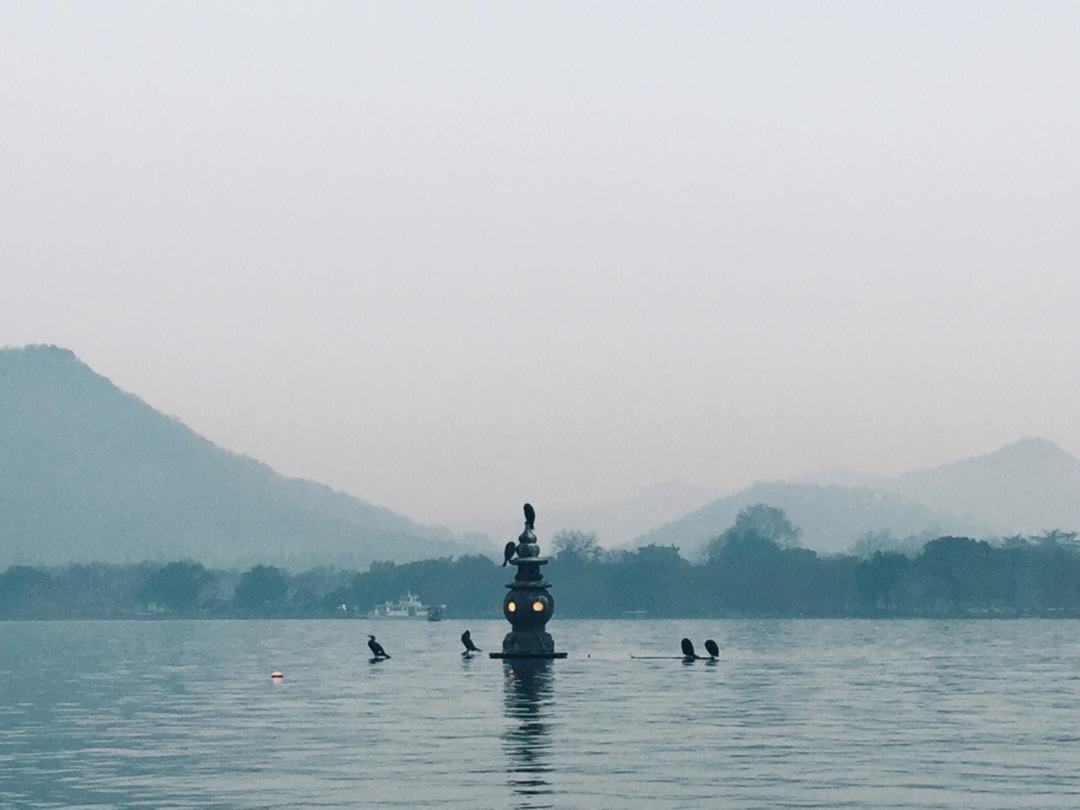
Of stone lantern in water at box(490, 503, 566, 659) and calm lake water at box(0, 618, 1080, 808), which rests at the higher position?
stone lantern in water at box(490, 503, 566, 659)

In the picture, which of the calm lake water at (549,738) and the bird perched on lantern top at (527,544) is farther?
the bird perched on lantern top at (527,544)

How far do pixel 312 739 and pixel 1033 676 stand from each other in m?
43.7

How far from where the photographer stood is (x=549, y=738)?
46.9m

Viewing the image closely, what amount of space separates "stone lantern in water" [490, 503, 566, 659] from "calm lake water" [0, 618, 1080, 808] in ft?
5.61

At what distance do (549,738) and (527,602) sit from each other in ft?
132

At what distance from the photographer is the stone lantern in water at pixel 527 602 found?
282ft

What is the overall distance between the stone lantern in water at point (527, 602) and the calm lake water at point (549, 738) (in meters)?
1.71

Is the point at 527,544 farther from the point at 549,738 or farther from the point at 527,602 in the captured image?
the point at 549,738

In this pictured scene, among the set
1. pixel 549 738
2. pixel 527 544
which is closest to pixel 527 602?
pixel 527 544

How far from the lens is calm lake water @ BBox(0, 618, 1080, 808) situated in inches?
1416

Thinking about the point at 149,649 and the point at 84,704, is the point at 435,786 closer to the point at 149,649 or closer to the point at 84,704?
the point at 84,704

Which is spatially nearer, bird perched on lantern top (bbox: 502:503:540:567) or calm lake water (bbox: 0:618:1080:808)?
calm lake water (bbox: 0:618:1080:808)

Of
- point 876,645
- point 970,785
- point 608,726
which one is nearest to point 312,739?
A: point 608,726

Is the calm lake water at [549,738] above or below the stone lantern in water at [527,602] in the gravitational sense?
below
